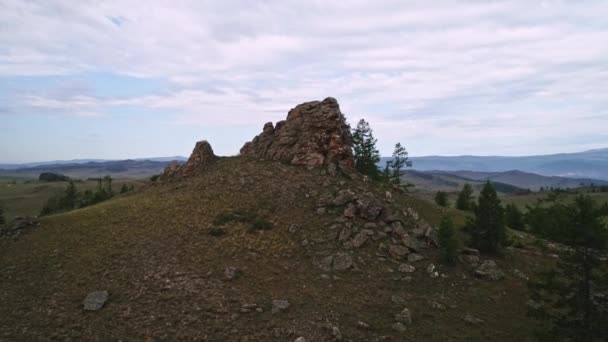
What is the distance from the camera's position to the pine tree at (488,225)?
3559cm

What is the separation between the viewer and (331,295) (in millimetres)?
25953

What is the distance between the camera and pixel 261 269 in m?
28.9

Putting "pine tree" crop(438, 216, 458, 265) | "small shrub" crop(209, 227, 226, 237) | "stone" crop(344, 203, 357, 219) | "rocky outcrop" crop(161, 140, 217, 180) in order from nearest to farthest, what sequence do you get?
"pine tree" crop(438, 216, 458, 265)
"small shrub" crop(209, 227, 226, 237)
"stone" crop(344, 203, 357, 219)
"rocky outcrop" crop(161, 140, 217, 180)

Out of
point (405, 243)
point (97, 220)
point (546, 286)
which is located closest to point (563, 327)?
point (546, 286)

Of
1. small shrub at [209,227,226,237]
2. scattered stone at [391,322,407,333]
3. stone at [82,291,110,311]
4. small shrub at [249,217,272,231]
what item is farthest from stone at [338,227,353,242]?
stone at [82,291,110,311]

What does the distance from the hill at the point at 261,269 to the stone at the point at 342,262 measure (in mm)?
110

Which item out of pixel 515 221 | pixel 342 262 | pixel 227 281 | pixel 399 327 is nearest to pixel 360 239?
pixel 342 262

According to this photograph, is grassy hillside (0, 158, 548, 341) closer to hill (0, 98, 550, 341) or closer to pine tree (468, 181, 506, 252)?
hill (0, 98, 550, 341)

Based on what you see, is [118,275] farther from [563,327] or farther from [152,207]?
[563,327]

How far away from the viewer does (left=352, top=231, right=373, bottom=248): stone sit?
1288 inches

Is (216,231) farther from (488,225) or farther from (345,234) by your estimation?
(488,225)

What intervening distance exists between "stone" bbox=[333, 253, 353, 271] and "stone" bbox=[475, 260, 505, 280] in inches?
407

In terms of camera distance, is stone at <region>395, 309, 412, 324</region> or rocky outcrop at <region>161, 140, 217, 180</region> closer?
stone at <region>395, 309, 412, 324</region>

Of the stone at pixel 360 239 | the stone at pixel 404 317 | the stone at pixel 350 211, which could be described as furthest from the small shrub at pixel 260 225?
the stone at pixel 404 317
